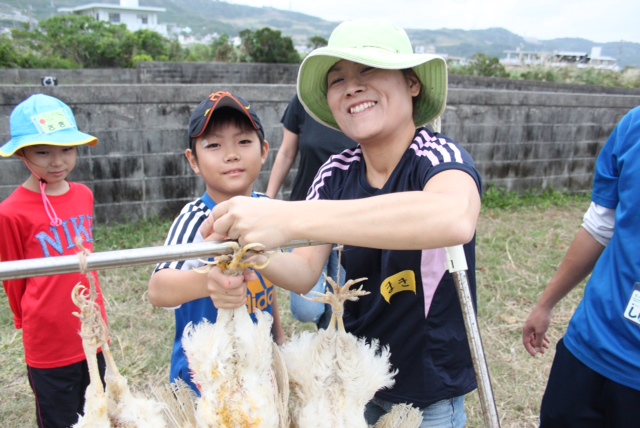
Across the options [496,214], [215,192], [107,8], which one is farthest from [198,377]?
[107,8]

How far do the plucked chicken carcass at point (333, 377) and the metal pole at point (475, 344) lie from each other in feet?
0.60

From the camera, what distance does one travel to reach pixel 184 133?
4.94 metres

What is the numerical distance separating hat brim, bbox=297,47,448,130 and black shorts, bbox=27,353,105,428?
1.69 metres

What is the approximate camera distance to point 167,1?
162 m

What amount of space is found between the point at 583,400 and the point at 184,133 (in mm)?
4279

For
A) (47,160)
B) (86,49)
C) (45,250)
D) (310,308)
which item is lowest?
(310,308)

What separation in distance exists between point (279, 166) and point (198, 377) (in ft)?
8.53

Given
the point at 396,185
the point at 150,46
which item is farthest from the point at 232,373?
the point at 150,46

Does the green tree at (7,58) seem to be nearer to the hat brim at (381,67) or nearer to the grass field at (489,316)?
the grass field at (489,316)

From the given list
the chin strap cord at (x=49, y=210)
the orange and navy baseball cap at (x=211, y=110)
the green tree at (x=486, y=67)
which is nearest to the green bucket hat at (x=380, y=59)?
the orange and navy baseball cap at (x=211, y=110)

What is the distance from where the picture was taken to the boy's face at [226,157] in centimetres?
159

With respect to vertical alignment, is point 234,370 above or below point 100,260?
below

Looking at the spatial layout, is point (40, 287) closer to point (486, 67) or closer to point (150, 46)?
point (486, 67)

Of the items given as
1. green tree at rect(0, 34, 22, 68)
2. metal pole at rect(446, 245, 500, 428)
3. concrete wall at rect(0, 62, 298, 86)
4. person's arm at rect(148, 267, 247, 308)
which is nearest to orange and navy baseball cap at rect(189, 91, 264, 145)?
person's arm at rect(148, 267, 247, 308)
